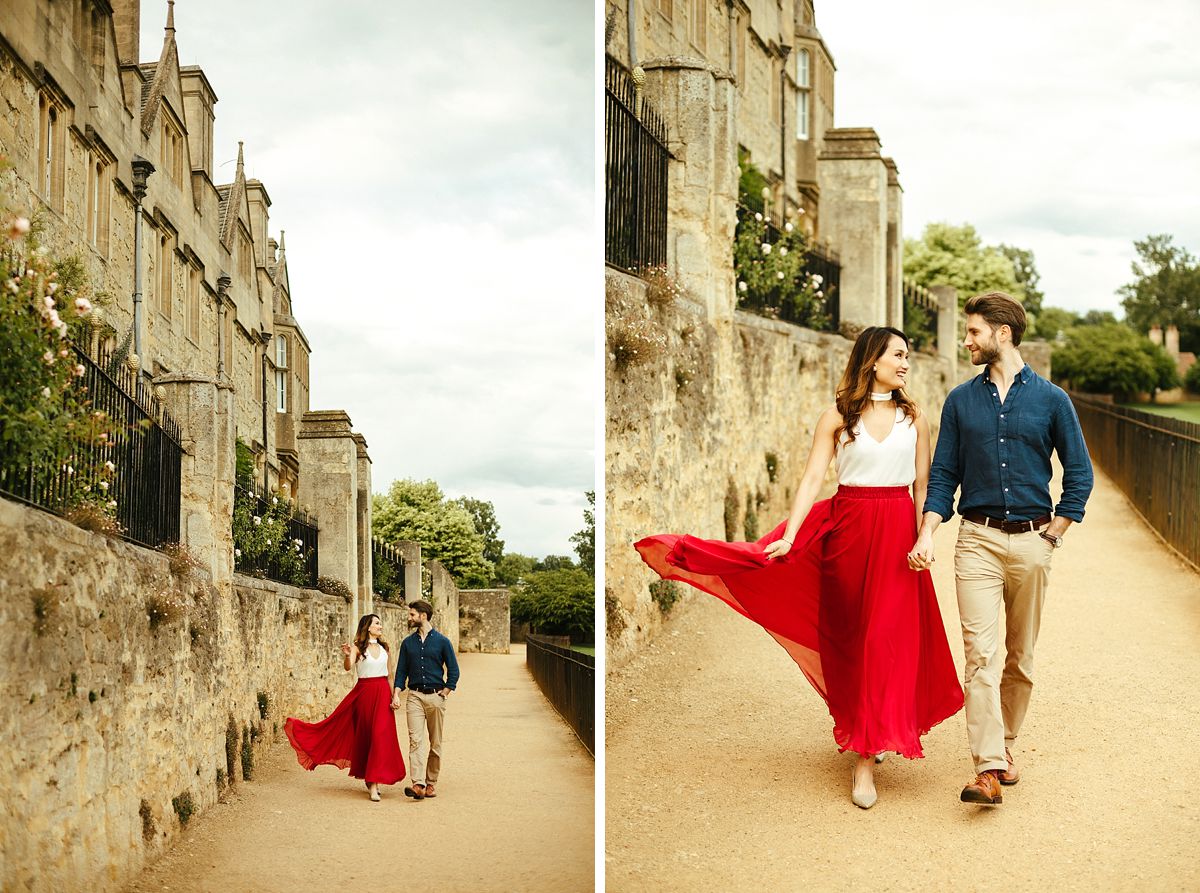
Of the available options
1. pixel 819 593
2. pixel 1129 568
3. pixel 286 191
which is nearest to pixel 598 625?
pixel 819 593

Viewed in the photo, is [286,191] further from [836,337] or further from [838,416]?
[836,337]

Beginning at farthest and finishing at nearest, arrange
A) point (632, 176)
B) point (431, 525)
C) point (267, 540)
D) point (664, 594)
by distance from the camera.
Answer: point (632, 176) → point (664, 594) → point (267, 540) → point (431, 525)

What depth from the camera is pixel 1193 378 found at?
43.2 ft

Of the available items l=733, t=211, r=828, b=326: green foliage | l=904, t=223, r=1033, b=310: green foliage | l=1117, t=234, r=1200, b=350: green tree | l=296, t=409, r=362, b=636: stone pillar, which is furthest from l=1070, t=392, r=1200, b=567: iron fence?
l=904, t=223, r=1033, b=310: green foliage

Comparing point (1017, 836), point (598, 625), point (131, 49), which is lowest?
point (1017, 836)

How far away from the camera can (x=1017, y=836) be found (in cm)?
397

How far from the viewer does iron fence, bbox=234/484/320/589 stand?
566cm

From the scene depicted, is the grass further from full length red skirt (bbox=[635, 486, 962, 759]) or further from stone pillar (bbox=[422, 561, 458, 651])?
stone pillar (bbox=[422, 561, 458, 651])

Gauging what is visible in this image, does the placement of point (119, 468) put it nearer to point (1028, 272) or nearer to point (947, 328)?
point (947, 328)

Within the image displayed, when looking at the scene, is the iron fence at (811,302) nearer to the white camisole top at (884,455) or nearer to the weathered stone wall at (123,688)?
the weathered stone wall at (123,688)

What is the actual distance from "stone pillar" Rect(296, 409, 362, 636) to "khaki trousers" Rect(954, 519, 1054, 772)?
2.54 meters

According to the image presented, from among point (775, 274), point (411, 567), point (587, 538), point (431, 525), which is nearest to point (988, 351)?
point (587, 538)

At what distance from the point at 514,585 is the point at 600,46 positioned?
2.32 meters

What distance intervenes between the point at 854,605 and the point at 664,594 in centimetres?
221
